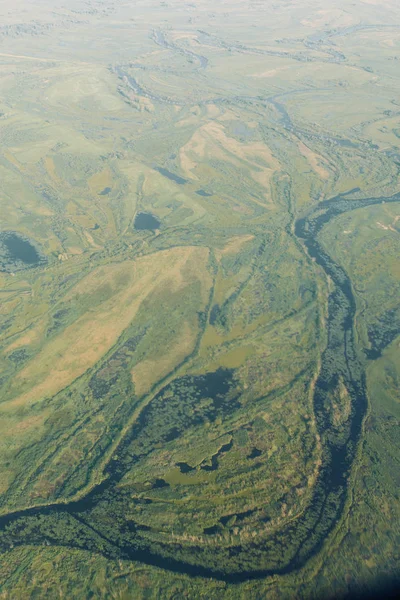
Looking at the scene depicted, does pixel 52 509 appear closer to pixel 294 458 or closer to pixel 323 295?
pixel 294 458

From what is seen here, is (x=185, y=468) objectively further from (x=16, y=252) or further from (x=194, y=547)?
(x=16, y=252)

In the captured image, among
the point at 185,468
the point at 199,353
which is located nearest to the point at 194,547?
the point at 185,468

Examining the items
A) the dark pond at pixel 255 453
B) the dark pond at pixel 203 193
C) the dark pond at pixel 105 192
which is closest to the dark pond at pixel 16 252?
the dark pond at pixel 105 192

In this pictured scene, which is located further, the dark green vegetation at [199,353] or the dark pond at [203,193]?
the dark pond at [203,193]

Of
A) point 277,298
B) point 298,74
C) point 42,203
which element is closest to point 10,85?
point 42,203

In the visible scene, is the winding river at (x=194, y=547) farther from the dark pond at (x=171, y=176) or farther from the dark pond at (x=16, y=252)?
the dark pond at (x=171, y=176)

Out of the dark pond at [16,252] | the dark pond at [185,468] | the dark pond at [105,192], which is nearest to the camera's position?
the dark pond at [185,468]
